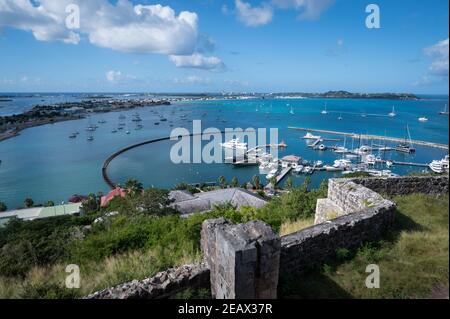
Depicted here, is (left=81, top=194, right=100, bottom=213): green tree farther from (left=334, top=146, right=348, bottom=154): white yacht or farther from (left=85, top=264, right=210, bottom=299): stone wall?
(left=334, top=146, right=348, bottom=154): white yacht

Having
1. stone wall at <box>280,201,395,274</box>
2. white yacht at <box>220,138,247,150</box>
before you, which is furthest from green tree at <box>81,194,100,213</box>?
white yacht at <box>220,138,247,150</box>

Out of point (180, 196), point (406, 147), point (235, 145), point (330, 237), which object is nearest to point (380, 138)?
point (406, 147)

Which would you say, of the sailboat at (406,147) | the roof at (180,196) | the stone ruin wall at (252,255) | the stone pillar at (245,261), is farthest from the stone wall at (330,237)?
the sailboat at (406,147)

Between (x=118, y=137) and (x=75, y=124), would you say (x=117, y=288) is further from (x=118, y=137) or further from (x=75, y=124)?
(x=75, y=124)

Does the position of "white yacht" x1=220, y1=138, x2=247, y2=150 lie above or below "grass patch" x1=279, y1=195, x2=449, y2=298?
below

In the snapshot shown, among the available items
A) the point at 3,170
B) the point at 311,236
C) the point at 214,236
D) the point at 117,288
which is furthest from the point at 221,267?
the point at 3,170

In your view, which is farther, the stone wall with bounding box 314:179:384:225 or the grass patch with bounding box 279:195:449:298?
the stone wall with bounding box 314:179:384:225
